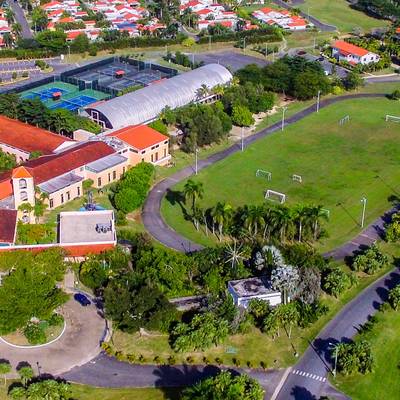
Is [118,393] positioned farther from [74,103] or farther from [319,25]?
[319,25]

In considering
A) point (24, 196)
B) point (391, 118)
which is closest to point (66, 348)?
point (24, 196)

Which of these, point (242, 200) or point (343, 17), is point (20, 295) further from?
point (343, 17)

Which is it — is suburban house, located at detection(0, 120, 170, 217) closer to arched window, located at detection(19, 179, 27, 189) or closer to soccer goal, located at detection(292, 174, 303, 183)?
arched window, located at detection(19, 179, 27, 189)

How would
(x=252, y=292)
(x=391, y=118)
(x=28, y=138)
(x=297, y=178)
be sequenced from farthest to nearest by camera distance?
(x=391, y=118)
(x=28, y=138)
(x=297, y=178)
(x=252, y=292)

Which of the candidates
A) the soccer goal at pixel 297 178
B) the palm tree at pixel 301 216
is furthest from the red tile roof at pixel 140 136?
the palm tree at pixel 301 216

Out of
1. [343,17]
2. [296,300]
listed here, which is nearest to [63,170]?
[296,300]

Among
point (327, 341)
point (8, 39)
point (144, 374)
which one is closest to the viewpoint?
point (144, 374)

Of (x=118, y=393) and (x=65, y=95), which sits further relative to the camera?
(x=65, y=95)
